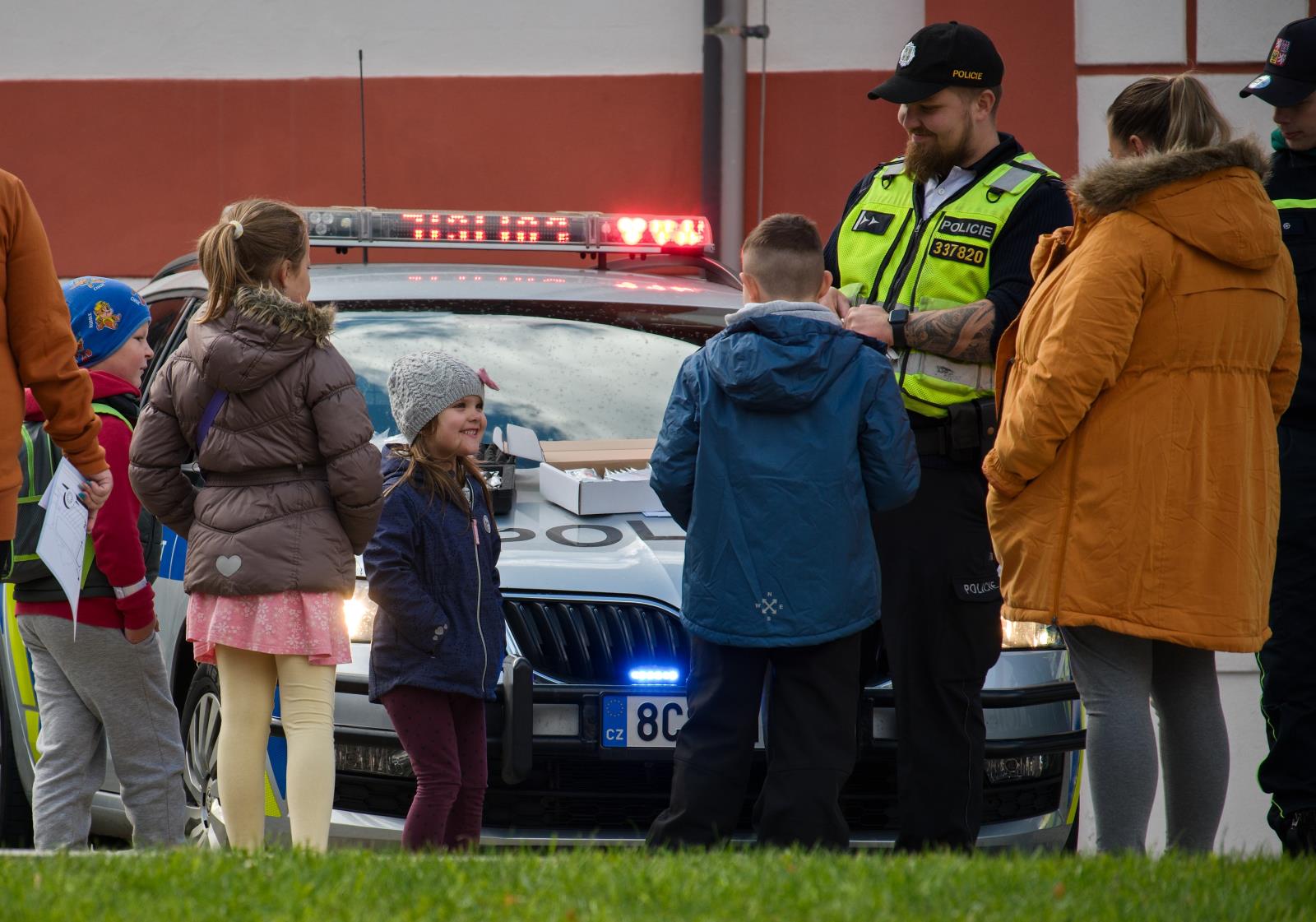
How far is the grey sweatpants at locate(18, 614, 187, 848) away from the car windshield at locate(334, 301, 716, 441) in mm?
1001

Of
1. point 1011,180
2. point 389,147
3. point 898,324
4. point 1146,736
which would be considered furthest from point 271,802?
point 389,147

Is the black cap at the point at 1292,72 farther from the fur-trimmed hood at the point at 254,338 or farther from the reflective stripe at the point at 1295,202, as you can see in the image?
the fur-trimmed hood at the point at 254,338

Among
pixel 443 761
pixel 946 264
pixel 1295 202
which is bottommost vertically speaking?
pixel 443 761

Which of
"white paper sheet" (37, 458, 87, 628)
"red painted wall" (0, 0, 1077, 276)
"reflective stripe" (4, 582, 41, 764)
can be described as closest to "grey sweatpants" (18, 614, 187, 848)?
"white paper sheet" (37, 458, 87, 628)

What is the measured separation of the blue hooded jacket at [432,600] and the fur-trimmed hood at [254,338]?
1.41ft

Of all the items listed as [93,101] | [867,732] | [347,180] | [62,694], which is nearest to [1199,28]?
[347,180]

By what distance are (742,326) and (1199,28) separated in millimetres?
7153

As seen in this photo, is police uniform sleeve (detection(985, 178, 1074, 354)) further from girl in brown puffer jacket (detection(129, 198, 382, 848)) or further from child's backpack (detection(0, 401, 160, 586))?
child's backpack (detection(0, 401, 160, 586))

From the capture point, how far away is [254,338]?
3.72 m

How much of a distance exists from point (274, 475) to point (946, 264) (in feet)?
5.35

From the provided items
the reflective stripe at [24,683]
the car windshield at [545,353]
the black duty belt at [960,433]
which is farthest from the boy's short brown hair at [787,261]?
the reflective stripe at [24,683]

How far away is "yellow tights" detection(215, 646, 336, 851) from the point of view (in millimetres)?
3744

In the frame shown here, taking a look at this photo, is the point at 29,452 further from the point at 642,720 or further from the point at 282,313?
the point at 642,720

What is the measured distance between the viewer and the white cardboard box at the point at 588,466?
428 centimetres
